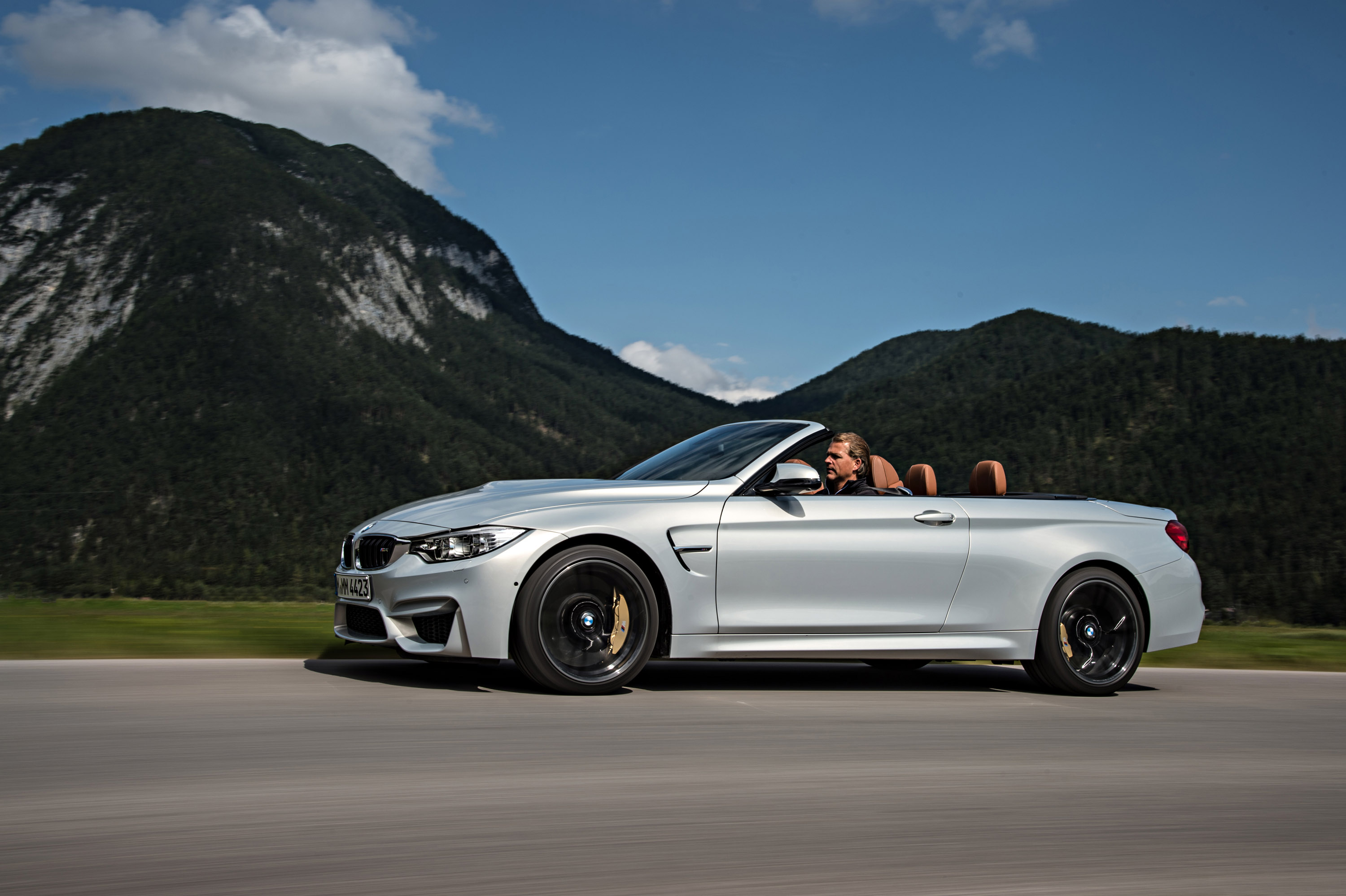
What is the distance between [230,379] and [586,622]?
453 feet

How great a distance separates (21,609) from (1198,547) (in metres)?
82.8

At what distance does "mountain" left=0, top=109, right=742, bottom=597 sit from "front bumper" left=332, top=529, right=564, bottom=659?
83.2 m

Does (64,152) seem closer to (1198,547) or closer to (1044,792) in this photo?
(1198,547)

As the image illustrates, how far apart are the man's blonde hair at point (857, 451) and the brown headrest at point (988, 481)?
2.32ft

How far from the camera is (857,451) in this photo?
699 cm

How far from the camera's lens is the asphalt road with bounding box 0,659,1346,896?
10.3ft

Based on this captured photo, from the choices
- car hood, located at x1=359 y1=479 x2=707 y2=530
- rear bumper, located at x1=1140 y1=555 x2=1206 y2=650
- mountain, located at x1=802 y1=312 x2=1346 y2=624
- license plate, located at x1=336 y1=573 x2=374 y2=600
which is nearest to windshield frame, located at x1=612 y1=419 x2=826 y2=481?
car hood, located at x1=359 y1=479 x2=707 y2=530

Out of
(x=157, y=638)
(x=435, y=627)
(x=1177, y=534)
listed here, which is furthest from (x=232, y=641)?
(x=1177, y=534)

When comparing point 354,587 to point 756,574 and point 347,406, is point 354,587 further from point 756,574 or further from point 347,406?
point 347,406

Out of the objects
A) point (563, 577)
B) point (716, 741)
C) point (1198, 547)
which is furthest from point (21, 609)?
point (1198, 547)

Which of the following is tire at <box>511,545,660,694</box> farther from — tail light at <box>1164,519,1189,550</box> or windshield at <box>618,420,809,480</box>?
tail light at <box>1164,519,1189,550</box>

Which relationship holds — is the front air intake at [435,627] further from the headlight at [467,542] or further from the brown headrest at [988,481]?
the brown headrest at [988,481]

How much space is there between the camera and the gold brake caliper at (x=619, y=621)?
583 centimetres

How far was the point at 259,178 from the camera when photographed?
6654 inches
